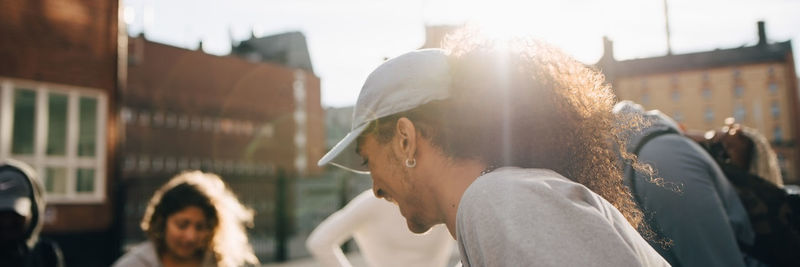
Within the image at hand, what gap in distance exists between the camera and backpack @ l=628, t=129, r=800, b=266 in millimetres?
2740

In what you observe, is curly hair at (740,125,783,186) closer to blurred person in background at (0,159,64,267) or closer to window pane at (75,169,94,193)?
blurred person in background at (0,159,64,267)

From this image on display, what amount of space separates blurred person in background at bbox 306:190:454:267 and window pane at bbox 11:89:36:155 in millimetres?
13538

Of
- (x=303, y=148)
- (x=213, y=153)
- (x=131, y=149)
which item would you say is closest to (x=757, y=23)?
(x=303, y=148)

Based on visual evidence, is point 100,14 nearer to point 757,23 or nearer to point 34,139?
point 34,139

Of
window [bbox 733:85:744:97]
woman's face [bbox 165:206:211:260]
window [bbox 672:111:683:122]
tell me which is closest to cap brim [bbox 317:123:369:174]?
woman's face [bbox 165:206:211:260]

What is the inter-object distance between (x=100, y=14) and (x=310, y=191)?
800 cm

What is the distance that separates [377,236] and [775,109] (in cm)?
8377

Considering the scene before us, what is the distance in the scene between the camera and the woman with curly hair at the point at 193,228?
4113mm

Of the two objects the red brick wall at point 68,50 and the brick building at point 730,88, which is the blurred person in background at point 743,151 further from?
the brick building at point 730,88

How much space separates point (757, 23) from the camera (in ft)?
240

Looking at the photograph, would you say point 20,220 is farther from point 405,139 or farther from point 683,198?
point 683,198

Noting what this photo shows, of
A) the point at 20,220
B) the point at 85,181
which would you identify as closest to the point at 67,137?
the point at 85,181

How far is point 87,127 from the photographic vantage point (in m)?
15.5

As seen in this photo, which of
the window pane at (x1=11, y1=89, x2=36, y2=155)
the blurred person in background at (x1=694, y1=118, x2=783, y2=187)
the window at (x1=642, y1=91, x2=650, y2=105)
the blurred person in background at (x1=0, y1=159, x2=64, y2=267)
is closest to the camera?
the blurred person in background at (x1=694, y1=118, x2=783, y2=187)
